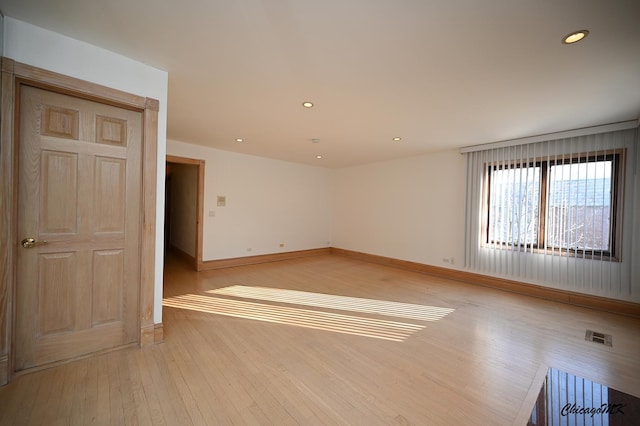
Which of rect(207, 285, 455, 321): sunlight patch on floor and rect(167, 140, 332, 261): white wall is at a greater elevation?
rect(167, 140, 332, 261): white wall

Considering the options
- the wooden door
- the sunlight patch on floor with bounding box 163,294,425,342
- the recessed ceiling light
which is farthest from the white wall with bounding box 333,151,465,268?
the wooden door

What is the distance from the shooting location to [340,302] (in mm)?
3779

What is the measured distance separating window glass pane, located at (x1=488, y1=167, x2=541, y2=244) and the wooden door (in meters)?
5.53

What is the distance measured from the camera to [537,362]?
2363 mm

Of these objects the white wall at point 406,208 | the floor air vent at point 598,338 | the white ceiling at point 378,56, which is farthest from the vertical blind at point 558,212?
the floor air vent at point 598,338

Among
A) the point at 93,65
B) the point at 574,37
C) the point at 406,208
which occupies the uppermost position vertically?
the point at 574,37

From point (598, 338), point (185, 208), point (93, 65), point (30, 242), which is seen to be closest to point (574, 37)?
point (598, 338)

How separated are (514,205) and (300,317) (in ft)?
A: 13.7

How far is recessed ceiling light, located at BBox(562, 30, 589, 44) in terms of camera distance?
1797 mm

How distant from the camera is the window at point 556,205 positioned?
3699mm

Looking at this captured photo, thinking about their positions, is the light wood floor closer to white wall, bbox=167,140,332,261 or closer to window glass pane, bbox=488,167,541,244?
window glass pane, bbox=488,167,541,244

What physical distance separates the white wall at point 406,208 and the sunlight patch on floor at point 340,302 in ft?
7.30

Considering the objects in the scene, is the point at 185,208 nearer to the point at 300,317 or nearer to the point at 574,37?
the point at 300,317

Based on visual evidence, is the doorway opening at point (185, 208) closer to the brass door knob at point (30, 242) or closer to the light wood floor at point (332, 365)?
the light wood floor at point (332, 365)
